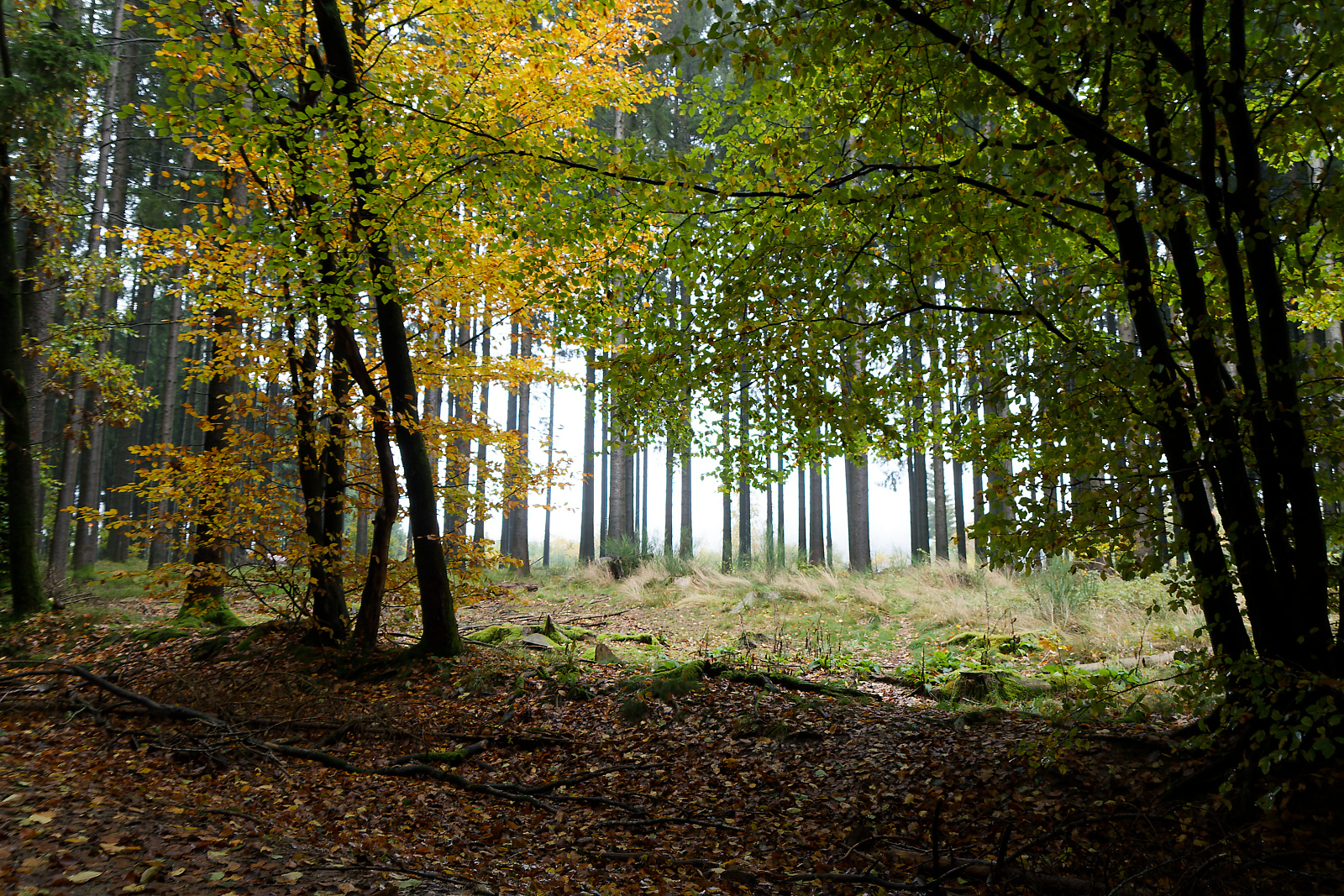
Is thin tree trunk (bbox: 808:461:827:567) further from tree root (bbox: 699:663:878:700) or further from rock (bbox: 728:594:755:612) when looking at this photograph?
tree root (bbox: 699:663:878:700)

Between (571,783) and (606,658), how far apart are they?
3.00 m

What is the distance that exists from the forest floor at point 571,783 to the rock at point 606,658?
0.17 m

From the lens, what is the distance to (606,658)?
8180 mm

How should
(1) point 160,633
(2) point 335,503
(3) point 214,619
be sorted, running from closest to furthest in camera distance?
(2) point 335,503, (1) point 160,633, (3) point 214,619

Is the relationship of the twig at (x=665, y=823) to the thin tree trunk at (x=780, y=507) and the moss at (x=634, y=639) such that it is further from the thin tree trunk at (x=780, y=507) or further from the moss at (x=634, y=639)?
the moss at (x=634, y=639)

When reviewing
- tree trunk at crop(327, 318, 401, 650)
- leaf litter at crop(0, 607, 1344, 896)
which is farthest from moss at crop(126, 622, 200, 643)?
tree trunk at crop(327, 318, 401, 650)

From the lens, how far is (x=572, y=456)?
27.9 feet

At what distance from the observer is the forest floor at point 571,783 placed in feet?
11.2

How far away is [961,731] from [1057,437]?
9.65 ft

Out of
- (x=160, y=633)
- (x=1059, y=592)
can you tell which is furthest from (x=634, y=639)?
(x=1059, y=592)

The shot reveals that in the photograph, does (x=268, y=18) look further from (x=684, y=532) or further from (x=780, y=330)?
(x=684, y=532)

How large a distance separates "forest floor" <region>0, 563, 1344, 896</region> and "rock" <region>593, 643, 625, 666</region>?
17 cm

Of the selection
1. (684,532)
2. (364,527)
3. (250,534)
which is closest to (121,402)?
(250,534)

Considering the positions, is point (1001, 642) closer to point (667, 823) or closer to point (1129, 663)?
point (1129, 663)
